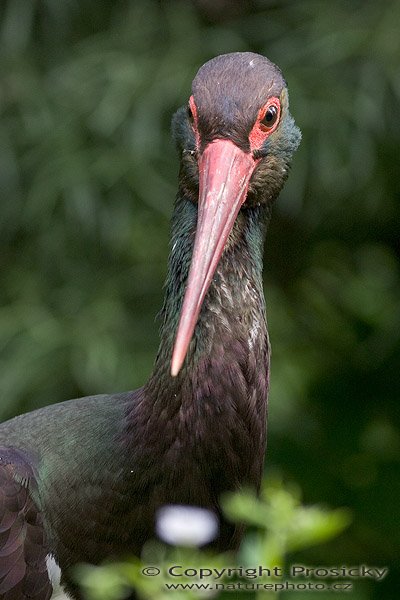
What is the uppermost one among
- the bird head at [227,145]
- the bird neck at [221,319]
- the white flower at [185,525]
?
the bird head at [227,145]

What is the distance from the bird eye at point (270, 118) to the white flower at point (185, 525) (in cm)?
77

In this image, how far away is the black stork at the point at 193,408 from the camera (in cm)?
220

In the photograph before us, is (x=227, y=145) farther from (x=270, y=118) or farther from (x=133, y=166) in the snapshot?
(x=133, y=166)

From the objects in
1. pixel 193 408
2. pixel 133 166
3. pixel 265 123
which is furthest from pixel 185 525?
pixel 133 166

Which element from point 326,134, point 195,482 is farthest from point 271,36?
point 195,482

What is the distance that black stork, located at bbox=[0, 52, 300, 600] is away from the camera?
2.20 m

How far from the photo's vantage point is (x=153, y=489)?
2244 mm

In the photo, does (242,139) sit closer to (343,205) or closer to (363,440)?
(363,440)

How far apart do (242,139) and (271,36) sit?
7.53 ft

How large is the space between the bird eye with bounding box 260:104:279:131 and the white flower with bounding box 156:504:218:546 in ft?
2.51

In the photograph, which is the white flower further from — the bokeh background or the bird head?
the bokeh background

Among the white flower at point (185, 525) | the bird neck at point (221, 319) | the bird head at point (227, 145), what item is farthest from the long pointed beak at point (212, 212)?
the white flower at point (185, 525)

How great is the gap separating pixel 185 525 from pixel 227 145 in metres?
0.84

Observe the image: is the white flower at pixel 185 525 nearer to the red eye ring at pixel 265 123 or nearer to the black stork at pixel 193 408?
the black stork at pixel 193 408
